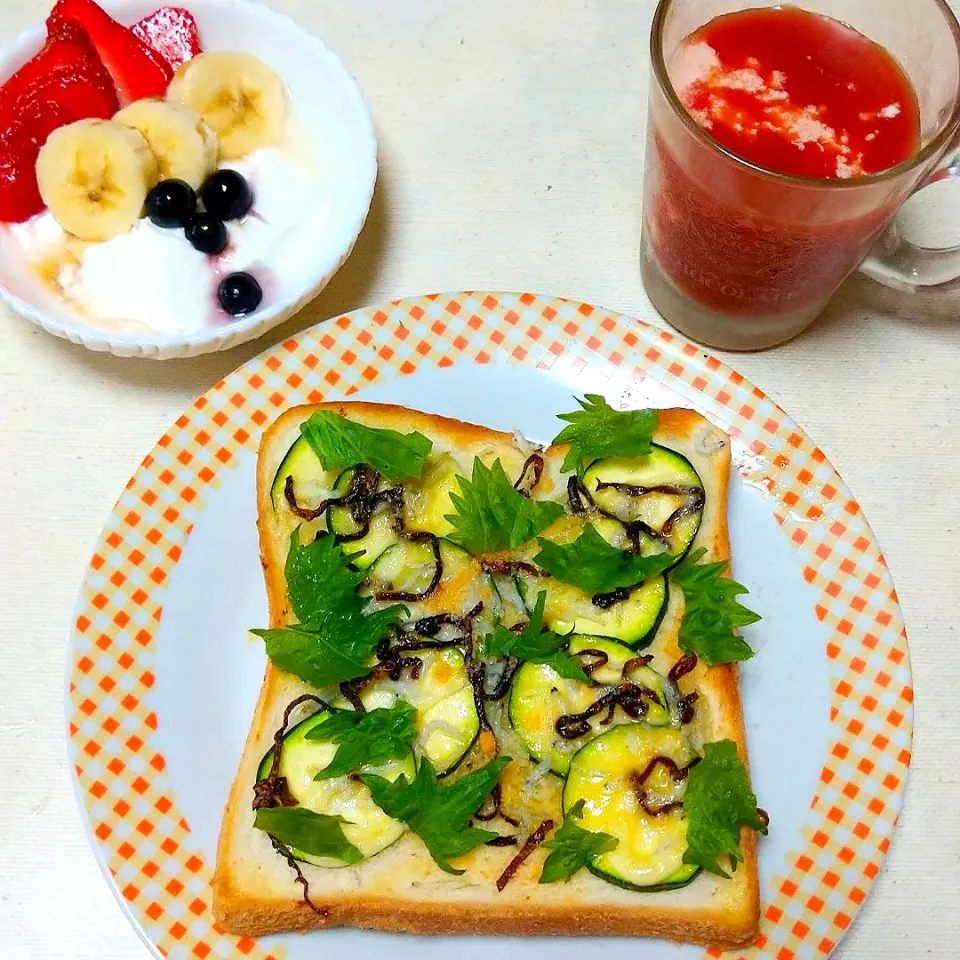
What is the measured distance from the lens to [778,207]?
188cm

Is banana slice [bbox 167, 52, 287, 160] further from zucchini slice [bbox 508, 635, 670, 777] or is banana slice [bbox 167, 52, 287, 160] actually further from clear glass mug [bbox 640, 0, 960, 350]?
zucchini slice [bbox 508, 635, 670, 777]

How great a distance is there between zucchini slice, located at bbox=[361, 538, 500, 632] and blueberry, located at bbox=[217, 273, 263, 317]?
70 centimetres

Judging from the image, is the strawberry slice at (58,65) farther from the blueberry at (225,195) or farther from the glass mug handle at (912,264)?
the glass mug handle at (912,264)

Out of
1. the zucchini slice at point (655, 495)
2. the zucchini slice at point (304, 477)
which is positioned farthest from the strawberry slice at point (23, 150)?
the zucchini slice at point (655, 495)

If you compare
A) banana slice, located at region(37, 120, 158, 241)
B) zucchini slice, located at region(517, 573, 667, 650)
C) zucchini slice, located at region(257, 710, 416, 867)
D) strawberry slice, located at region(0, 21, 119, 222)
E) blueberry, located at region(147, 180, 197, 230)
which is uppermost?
strawberry slice, located at region(0, 21, 119, 222)

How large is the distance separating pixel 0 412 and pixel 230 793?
1.12m

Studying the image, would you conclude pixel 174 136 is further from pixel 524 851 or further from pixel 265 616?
pixel 524 851

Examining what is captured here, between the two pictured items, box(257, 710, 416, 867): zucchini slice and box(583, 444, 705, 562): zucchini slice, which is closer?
box(257, 710, 416, 867): zucchini slice

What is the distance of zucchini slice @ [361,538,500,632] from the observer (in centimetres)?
197

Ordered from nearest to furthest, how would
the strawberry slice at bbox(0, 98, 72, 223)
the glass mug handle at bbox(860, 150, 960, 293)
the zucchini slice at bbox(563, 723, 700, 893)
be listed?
the zucchini slice at bbox(563, 723, 700, 893)
the glass mug handle at bbox(860, 150, 960, 293)
the strawberry slice at bbox(0, 98, 72, 223)

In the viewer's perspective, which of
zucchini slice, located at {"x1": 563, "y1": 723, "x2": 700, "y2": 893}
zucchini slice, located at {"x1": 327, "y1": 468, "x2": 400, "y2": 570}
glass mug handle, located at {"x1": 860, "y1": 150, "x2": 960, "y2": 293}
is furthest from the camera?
glass mug handle, located at {"x1": 860, "y1": 150, "x2": 960, "y2": 293}

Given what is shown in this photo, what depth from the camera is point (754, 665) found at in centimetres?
206

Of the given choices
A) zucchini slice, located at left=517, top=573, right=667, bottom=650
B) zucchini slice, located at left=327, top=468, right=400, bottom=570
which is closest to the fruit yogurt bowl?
zucchini slice, located at left=327, top=468, right=400, bottom=570

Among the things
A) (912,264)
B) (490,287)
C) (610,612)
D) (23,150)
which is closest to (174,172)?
(23,150)
